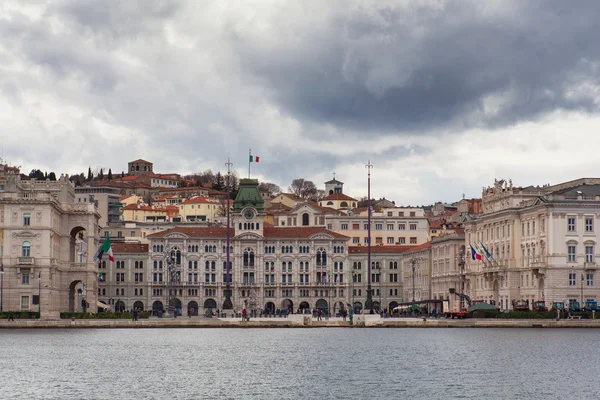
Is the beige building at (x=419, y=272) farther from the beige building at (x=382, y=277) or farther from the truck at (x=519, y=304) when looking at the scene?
the truck at (x=519, y=304)

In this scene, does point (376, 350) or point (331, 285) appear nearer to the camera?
point (376, 350)

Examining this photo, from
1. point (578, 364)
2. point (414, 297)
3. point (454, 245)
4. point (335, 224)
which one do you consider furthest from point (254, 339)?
point (335, 224)

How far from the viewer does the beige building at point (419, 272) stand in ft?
567

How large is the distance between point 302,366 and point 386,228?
130 meters

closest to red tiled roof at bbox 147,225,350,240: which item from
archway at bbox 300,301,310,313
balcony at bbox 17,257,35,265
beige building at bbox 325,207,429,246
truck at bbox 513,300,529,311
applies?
archway at bbox 300,301,310,313

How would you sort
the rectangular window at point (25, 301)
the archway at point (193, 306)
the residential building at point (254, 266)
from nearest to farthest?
1. the rectangular window at point (25, 301)
2. the archway at point (193, 306)
3. the residential building at point (254, 266)

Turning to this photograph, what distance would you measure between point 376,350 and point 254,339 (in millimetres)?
17886

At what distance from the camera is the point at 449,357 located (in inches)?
2970

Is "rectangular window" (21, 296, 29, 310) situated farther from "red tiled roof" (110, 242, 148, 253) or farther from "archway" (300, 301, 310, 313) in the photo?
"archway" (300, 301, 310, 313)

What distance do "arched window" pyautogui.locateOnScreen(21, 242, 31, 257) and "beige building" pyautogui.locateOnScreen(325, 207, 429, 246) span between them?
82.8 meters

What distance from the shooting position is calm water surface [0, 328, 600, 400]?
57.0 meters

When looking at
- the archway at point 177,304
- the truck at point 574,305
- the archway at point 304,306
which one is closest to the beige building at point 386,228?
the archway at point 304,306

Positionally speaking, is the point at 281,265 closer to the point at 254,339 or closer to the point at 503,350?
the point at 254,339

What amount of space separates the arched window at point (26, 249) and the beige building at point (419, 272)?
2437 inches
